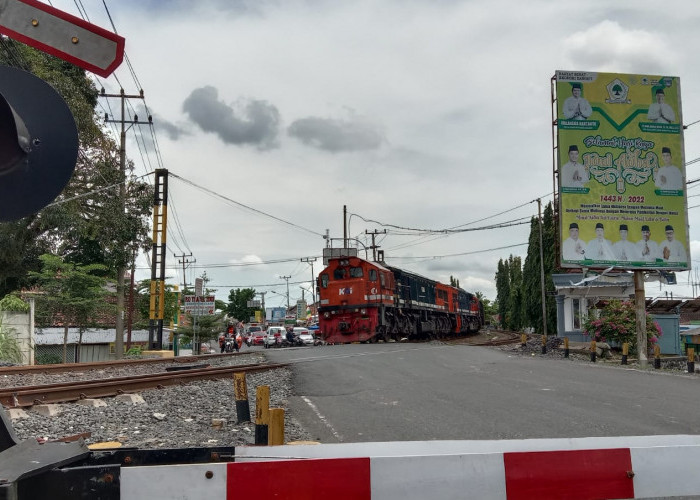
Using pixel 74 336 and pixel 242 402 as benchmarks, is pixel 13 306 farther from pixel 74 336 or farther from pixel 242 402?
pixel 74 336

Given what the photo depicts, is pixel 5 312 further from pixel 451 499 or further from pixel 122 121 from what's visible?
pixel 451 499

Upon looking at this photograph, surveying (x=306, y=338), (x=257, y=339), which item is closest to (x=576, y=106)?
(x=306, y=338)

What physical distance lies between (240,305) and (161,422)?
109m

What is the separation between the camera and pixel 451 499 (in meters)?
1.87

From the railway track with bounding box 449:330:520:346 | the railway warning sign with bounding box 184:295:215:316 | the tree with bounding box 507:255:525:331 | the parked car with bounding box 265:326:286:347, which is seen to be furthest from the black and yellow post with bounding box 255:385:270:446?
the tree with bounding box 507:255:525:331

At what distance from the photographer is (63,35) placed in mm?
1832

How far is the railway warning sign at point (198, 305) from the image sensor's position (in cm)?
3031

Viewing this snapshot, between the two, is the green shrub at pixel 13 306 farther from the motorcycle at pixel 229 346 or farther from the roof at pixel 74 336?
the motorcycle at pixel 229 346

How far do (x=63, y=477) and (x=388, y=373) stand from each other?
11.5 meters

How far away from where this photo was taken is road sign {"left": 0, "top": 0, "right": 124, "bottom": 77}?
1809 mm

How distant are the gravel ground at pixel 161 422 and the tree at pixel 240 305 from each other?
105 metres

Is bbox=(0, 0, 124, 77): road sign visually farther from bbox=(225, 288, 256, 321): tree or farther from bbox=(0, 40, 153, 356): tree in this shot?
bbox=(225, 288, 256, 321): tree

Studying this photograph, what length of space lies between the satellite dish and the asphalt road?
492 cm

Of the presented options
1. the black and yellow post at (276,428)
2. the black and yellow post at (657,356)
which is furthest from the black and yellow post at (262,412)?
the black and yellow post at (657,356)
